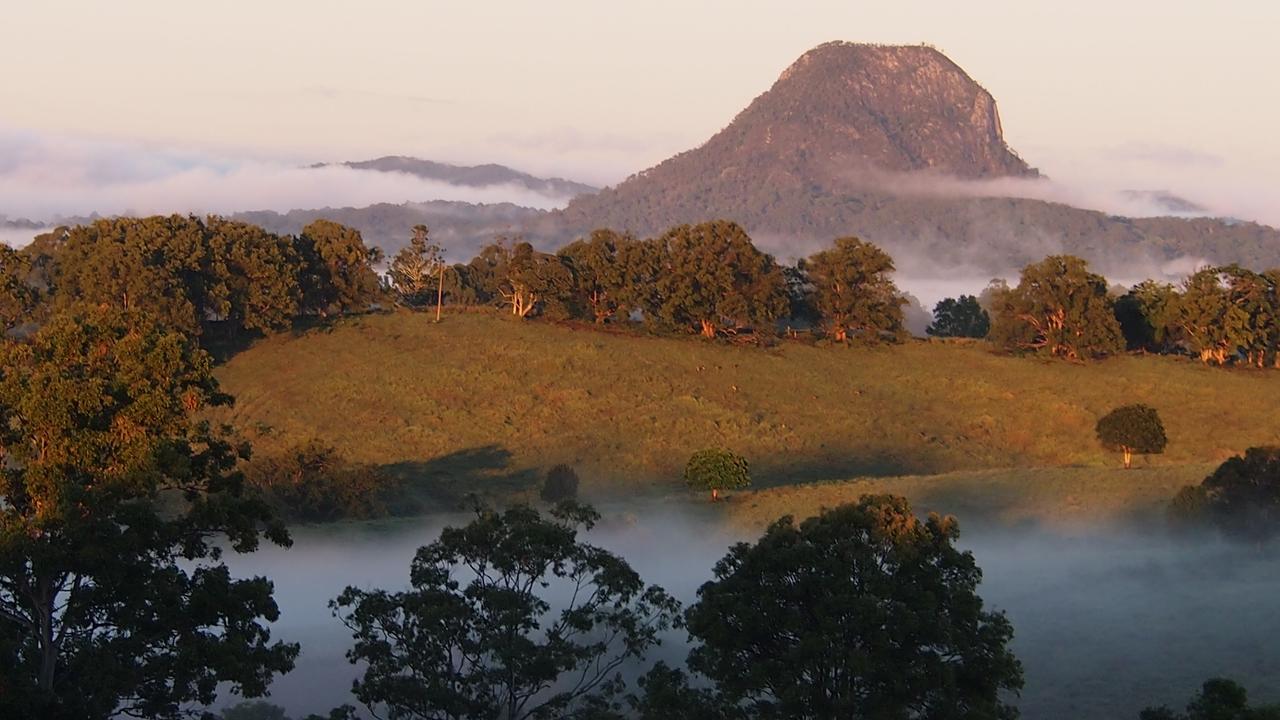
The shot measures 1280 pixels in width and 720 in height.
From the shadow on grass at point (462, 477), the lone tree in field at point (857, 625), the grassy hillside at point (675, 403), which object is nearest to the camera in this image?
the lone tree in field at point (857, 625)

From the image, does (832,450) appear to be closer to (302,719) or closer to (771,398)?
(771,398)

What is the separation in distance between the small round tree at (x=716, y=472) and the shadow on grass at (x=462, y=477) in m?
10.8

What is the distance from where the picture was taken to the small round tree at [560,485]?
7456 cm

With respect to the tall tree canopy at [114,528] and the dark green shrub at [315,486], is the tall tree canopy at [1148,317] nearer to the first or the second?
the dark green shrub at [315,486]

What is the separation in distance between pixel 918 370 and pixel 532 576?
76032 mm

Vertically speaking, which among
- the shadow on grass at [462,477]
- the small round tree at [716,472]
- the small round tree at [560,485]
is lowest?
the shadow on grass at [462,477]

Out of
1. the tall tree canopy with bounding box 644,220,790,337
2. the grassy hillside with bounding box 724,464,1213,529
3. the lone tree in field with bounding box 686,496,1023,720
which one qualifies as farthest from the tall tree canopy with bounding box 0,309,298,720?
the tall tree canopy with bounding box 644,220,790,337

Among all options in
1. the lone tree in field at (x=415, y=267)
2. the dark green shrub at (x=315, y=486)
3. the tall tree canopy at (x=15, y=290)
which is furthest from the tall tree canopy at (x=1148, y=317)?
the tall tree canopy at (x=15, y=290)

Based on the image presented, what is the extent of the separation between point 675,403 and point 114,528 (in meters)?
65.4

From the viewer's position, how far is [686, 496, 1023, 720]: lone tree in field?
31922mm

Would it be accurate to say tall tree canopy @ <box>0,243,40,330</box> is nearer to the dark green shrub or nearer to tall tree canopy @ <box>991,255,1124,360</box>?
the dark green shrub

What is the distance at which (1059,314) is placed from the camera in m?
112

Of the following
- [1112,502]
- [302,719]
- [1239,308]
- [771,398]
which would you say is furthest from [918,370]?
[302,719]

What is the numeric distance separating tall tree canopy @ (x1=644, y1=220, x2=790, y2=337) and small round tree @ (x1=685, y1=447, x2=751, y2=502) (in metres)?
39.0
